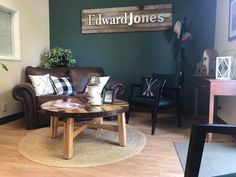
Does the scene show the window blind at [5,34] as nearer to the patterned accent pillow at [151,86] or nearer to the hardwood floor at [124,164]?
the hardwood floor at [124,164]

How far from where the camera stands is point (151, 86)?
11.5ft

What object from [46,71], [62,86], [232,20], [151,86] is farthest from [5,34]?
[232,20]

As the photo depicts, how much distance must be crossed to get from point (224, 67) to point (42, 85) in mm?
2522

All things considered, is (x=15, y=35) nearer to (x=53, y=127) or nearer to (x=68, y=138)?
(x=53, y=127)

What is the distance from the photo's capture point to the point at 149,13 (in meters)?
4.16

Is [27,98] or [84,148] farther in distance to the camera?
[27,98]

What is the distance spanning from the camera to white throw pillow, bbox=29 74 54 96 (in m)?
3.34

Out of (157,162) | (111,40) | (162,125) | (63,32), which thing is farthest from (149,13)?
(157,162)

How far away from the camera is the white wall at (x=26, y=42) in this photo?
3.53m

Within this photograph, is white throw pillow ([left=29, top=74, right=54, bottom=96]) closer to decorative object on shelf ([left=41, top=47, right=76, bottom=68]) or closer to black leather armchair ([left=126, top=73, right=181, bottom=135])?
decorative object on shelf ([left=41, top=47, right=76, bottom=68])

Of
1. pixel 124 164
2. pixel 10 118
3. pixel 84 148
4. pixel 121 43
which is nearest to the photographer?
pixel 124 164

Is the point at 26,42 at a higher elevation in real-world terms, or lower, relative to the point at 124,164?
higher

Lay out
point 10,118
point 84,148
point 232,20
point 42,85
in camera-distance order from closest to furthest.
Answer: point 84,148, point 232,20, point 42,85, point 10,118

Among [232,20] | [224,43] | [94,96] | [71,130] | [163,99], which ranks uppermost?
[232,20]
